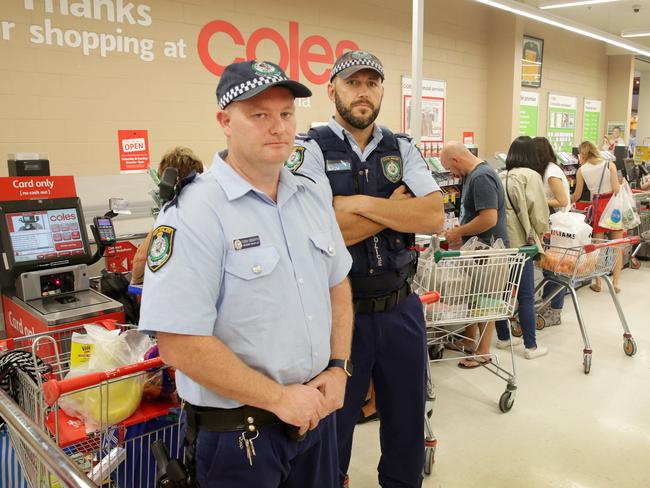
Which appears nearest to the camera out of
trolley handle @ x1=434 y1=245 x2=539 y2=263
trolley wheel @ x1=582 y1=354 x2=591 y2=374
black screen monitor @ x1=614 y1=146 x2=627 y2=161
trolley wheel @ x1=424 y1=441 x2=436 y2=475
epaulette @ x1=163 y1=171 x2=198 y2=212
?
epaulette @ x1=163 y1=171 x2=198 y2=212

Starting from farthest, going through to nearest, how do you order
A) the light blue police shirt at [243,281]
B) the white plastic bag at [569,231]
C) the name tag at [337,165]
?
1. the white plastic bag at [569,231]
2. the name tag at [337,165]
3. the light blue police shirt at [243,281]

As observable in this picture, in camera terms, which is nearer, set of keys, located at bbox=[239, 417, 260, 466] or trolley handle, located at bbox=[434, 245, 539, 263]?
set of keys, located at bbox=[239, 417, 260, 466]

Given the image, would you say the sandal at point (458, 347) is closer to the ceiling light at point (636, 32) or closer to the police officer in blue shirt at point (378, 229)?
the police officer in blue shirt at point (378, 229)

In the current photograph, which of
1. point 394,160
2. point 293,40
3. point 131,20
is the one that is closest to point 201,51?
point 131,20

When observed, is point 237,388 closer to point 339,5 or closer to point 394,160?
Answer: point 394,160

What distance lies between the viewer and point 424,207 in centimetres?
226

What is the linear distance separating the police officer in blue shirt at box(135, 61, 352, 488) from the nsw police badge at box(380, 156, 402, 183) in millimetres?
801

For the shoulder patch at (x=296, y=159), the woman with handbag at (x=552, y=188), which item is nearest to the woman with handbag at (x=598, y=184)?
the woman with handbag at (x=552, y=188)

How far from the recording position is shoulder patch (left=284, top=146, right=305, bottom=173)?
7.08 feet

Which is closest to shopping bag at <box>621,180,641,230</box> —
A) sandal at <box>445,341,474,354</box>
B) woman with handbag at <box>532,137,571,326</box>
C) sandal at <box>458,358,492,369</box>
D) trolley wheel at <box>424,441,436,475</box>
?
woman with handbag at <box>532,137,571,326</box>

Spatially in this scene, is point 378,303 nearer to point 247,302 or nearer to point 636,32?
point 247,302

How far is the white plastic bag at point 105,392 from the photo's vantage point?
179 cm

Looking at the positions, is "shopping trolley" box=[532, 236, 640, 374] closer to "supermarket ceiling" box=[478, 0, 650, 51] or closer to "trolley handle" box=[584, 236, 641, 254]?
"trolley handle" box=[584, 236, 641, 254]

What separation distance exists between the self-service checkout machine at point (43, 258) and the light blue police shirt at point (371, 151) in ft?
4.98
